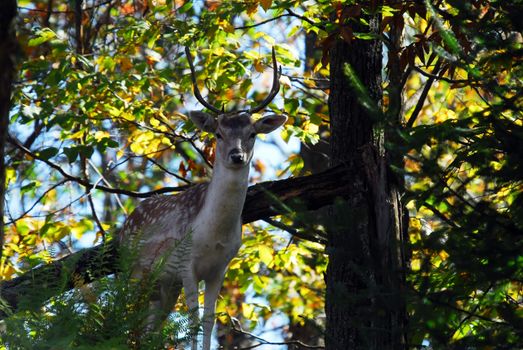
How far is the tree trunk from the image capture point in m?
4.73

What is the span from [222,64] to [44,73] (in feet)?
9.42

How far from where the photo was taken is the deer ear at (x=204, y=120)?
29.4 feet

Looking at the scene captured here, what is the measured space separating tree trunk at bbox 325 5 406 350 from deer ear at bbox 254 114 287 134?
0.68 m

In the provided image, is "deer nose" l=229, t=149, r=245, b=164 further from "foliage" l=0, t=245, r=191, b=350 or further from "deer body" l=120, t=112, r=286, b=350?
"foliage" l=0, t=245, r=191, b=350

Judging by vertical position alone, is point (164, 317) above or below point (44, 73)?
below

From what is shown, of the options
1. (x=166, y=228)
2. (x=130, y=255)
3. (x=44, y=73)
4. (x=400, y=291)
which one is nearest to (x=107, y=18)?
(x=44, y=73)

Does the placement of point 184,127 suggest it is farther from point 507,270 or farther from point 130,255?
point 507,270

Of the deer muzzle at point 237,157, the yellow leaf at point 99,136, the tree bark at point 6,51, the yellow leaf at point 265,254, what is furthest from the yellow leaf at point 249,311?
the tree bark at point 6,51

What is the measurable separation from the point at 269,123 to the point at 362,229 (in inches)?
158

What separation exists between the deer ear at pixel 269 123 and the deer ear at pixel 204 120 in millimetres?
387

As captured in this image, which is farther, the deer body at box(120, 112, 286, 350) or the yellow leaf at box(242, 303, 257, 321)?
the yellow leaf at box(242, 303, 257, 321)

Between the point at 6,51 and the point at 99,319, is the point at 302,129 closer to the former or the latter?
the point at 99,319

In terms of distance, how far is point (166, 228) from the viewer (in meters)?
8.84

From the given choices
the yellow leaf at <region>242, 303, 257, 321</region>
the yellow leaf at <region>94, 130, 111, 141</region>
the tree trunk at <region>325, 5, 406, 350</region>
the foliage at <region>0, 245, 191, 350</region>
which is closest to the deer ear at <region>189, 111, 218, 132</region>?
the tree trunk at <region>325, 5, 406, 350</region>
